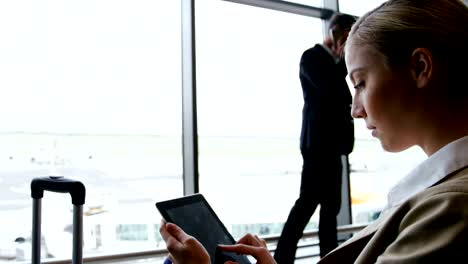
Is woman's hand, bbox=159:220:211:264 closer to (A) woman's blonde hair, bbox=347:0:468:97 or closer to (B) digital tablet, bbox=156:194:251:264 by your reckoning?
(B) digital tablet, bbox=156:194:251:264

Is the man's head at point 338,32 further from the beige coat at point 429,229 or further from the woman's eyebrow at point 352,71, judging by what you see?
the beige coat at point 429,229

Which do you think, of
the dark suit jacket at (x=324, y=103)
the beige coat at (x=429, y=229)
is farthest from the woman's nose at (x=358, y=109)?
the dark suit jacket at (x=324, y=103)

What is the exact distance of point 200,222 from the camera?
94 centimetres

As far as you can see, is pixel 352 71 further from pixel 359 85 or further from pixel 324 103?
pixel 324 103

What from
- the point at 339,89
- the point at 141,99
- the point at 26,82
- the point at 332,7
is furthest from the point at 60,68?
the point at 332,7

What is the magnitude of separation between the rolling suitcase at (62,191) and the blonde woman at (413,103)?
0.57 metres

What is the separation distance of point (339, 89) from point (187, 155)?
107 centimetres

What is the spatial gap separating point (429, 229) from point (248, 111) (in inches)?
111

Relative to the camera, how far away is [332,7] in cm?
384

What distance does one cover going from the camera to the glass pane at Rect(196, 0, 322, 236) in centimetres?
316

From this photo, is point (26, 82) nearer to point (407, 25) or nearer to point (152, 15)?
point (152, 15)

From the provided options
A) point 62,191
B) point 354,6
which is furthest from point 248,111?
point 62,191

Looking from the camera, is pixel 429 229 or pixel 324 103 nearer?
pixel 429 229

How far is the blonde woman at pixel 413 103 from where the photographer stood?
1.98 ft
